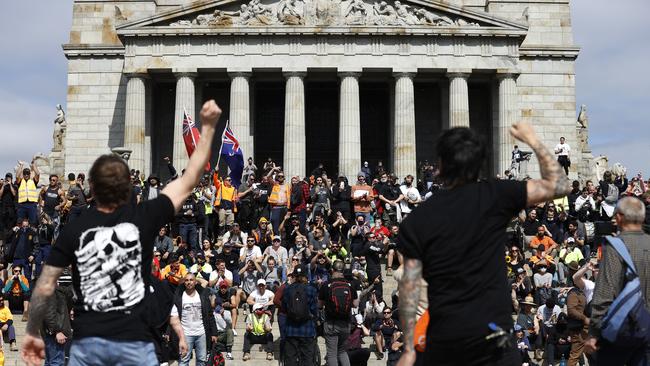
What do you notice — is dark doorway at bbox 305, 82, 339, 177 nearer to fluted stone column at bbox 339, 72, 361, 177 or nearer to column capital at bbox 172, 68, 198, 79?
fluted stone column at bbox 339, 72, 361, 177

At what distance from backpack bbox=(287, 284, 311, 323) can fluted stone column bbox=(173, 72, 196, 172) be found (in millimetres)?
23484

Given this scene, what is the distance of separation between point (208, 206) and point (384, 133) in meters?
17.4

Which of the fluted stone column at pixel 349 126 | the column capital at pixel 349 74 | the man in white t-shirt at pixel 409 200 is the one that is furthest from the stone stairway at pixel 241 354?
the column capital at pixel 349 74

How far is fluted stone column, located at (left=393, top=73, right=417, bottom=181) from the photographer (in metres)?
39.8

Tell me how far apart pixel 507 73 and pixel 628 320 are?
3392cm

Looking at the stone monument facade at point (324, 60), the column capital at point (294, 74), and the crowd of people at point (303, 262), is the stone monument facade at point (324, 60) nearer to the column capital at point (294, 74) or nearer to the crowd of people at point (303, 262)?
the column capital at point (294, 74)

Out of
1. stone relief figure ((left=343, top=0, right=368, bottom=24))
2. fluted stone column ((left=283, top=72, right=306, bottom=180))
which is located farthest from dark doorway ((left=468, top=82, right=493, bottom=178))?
fluted stone column ((left=283, top=72, right=306, bottom=180))

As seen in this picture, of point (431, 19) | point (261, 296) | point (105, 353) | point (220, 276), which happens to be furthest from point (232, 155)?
point (105, 353)

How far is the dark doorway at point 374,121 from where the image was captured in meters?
44.1

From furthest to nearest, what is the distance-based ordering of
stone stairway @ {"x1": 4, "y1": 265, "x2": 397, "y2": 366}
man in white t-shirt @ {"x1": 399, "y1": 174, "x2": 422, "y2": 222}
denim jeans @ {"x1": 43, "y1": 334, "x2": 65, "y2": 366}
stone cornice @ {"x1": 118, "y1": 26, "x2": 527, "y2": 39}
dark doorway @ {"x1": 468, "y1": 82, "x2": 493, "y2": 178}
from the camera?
dark doorway @ {"x1": 468, "y1": 82, "x2": 493, "y2": 178} → stone cornice @ {"x1": 118, "y1": 26, "x2": 527, "y2": 39} → man in white t-shirt @ {"x1": 399, "y1": 174, "x2": 422, "y2": 222} → stone stairway @ {"x1": 4, "y1": 265, "x2": 397, "y2": 366} → denim jeans @ {"x1": 43, "y1": 334, "x2": 65, "y2": 366}

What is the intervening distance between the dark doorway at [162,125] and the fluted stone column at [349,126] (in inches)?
336

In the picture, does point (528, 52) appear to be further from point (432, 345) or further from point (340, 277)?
point (432, 345)

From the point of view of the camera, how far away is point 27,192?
1026 inches

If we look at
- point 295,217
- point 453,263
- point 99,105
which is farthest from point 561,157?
point 453,263
